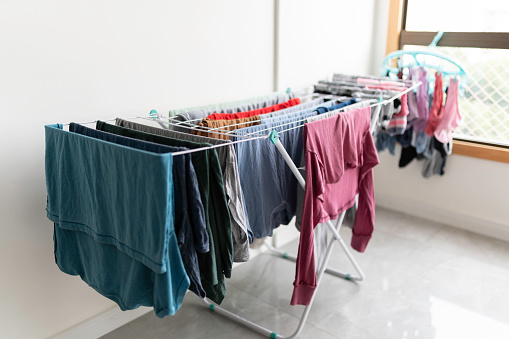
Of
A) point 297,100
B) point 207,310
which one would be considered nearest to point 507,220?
point 297,100

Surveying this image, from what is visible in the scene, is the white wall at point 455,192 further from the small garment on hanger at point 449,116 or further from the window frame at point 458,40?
the small garment on hanger at point 449,116

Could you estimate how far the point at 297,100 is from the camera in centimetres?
246

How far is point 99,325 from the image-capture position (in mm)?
2404

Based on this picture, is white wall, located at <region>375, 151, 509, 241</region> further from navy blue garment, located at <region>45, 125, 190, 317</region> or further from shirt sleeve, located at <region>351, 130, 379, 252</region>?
navy blue garment, located at <region>45, 125, 190, 317</region>

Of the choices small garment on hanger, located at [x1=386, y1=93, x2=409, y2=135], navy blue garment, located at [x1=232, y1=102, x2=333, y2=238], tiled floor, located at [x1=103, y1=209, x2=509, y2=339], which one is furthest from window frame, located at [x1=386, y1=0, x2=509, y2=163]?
navy blue garment, located at [x1=232, y1=102, x2=333, y2=238]

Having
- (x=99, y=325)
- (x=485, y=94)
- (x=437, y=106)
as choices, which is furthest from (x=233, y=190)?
(x=485, y=94)

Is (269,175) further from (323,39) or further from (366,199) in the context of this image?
(323,39)

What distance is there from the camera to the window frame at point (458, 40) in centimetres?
329

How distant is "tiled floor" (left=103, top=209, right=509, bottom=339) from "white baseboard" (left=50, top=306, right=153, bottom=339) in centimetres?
4

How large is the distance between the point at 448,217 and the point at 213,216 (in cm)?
254

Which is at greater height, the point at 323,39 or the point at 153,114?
the point at 323,39

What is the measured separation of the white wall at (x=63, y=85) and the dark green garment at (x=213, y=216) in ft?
1.74

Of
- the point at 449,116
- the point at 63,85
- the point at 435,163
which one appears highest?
the point at 63,85

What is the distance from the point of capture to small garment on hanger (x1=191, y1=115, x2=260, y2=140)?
1.97m
